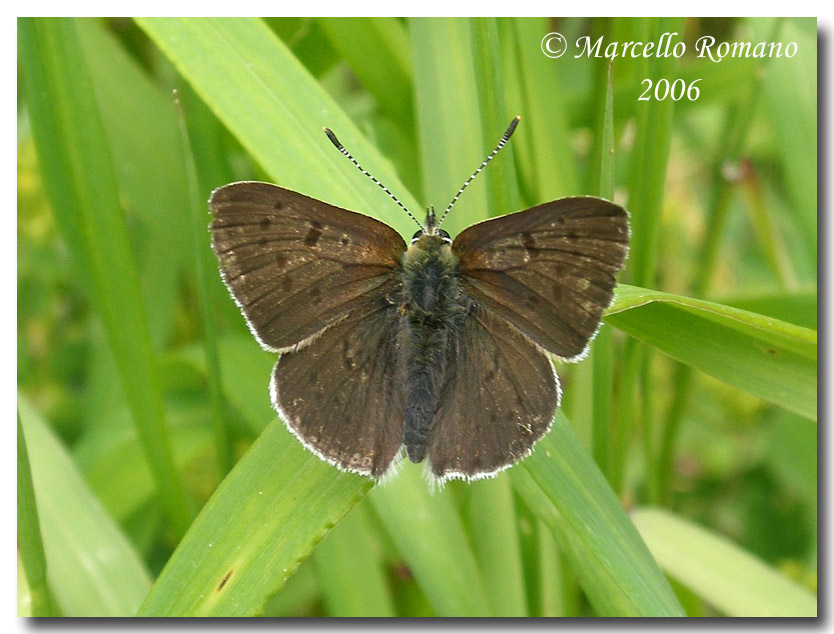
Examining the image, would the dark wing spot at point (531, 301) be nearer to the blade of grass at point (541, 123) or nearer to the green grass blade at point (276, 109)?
the green grass blade at point (276, 109)

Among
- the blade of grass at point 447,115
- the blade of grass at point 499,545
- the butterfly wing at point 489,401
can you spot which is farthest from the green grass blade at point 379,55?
the blade of grass at point 499,545

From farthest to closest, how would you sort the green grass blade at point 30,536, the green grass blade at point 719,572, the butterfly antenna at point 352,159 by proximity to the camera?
the green grass blade at point 719,572 → the butterfly antenna at point 352,159 → the green grass blade at point 30,536

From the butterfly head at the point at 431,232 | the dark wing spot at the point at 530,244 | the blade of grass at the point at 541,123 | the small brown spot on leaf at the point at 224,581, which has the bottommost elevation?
the small brown spot on leaf at the point at 224,581

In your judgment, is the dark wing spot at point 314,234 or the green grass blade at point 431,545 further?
the green grass blade at point 431,545

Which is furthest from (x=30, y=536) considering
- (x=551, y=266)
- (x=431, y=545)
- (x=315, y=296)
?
(x=551, y=266)

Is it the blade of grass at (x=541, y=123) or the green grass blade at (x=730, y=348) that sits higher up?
the blade of grass at (x=541, y=123)

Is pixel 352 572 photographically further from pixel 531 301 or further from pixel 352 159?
pixel 352 159

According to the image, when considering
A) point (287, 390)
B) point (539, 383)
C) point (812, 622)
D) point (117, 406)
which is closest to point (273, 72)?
point (287, 390)

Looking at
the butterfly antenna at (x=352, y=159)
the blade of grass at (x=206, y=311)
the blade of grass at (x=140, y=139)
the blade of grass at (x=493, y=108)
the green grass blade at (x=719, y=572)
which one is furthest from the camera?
the blade of grass at (x=140, y=139)

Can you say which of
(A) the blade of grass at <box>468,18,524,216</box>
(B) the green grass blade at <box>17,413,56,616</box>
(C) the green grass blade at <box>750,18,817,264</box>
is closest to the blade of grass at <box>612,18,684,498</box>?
(A) the blade of grass at <box>468,18,524,216</box>
